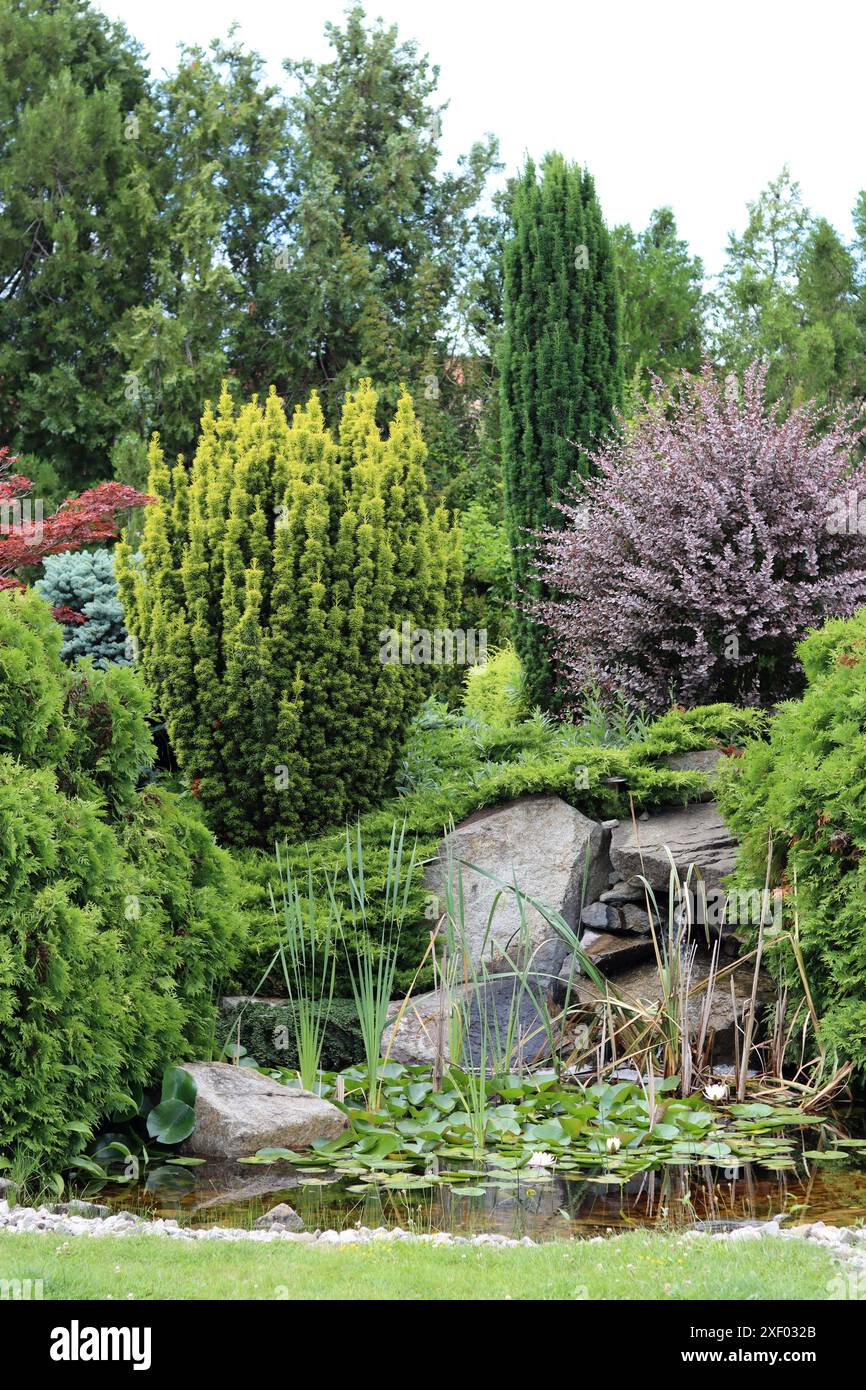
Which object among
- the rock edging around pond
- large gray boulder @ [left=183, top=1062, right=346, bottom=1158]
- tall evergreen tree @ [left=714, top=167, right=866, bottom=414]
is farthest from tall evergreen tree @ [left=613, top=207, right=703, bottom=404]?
the rock edging around pond

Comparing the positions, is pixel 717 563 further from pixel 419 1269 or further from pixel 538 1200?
pixel 419 1269

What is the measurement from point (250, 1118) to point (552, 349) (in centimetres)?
845

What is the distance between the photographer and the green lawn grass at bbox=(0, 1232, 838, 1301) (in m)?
2.92

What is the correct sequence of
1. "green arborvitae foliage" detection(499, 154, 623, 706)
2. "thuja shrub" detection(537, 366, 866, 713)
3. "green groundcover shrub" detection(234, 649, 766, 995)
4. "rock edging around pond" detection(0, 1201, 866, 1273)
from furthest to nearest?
"green arborvitae foliage" detection(499, 154, 623, 706) → "thuja shrub" detection(537, 366, 866, 713) → "green groundcover shrub" detection(234, 649, 766, 995) → "rock edging around pond" detection(0, 1201, 866, 1273)

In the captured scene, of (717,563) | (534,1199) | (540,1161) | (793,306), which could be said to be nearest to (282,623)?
(717,563)

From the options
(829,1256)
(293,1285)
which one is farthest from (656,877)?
(293,1285)

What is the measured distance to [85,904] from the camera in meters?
4.71

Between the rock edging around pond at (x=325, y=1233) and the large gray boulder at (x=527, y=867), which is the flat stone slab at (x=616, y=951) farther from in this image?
the rock edging around pond at (x=325, y=1233)

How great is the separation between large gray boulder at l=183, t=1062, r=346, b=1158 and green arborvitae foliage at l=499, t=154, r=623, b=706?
22.0 ft

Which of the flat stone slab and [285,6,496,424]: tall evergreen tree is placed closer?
the flat stone slab

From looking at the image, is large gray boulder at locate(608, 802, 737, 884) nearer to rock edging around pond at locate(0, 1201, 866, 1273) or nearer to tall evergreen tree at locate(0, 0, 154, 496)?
rock edging around pond at locate(0, 1201, 866, 1273)

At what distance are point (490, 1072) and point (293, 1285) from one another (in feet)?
9.44

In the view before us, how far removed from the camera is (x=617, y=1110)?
5.04 m
